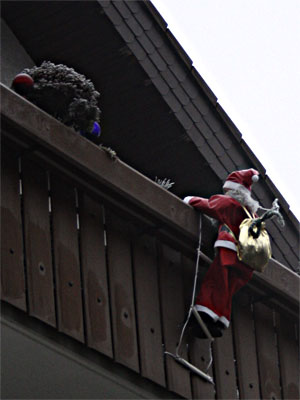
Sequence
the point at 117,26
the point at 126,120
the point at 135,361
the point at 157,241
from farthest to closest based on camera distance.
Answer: the point at 126,120, the point at 117,26, the point at 157,241, the point at 135,361

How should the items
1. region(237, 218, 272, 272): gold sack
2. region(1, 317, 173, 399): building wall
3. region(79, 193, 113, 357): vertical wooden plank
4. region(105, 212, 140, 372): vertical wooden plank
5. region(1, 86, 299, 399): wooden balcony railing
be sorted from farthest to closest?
region(237, 218, 272, 272): gold sack → region(105, 212, 140, 372): vertical wooden plank → region(79, 193, 113, 357): vertical wooden plank → region(1, 86, 299, 399): wooden balcony railing → region(1, 317, 173, 399): building wall

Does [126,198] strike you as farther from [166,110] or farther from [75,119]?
[166,110]

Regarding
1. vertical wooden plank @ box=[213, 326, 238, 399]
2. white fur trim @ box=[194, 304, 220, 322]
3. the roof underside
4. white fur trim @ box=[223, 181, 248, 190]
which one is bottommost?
vertical wooden plank @ box=[213, 326, 238, 399]

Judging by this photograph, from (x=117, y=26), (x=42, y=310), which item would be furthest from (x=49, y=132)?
(x=117, y=26)

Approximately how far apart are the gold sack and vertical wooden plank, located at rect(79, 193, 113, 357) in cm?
93

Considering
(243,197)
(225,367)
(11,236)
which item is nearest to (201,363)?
(225,367)

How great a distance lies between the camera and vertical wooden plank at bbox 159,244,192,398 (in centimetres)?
757

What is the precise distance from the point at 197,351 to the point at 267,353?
756 mm

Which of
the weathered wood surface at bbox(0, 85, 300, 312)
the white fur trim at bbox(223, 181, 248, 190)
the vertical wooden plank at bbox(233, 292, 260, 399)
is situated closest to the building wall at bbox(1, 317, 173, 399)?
the vertical wooden plank at bbox(233, 292, 260, 399)

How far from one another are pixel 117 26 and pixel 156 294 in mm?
2407

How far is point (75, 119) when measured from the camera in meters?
7.59

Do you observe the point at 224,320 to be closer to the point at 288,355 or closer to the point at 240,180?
the point at 288,355

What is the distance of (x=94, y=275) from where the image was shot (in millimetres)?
7273

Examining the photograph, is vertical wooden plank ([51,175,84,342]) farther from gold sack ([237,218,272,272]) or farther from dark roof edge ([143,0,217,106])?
dark roof edge ([143,0,217,106])
